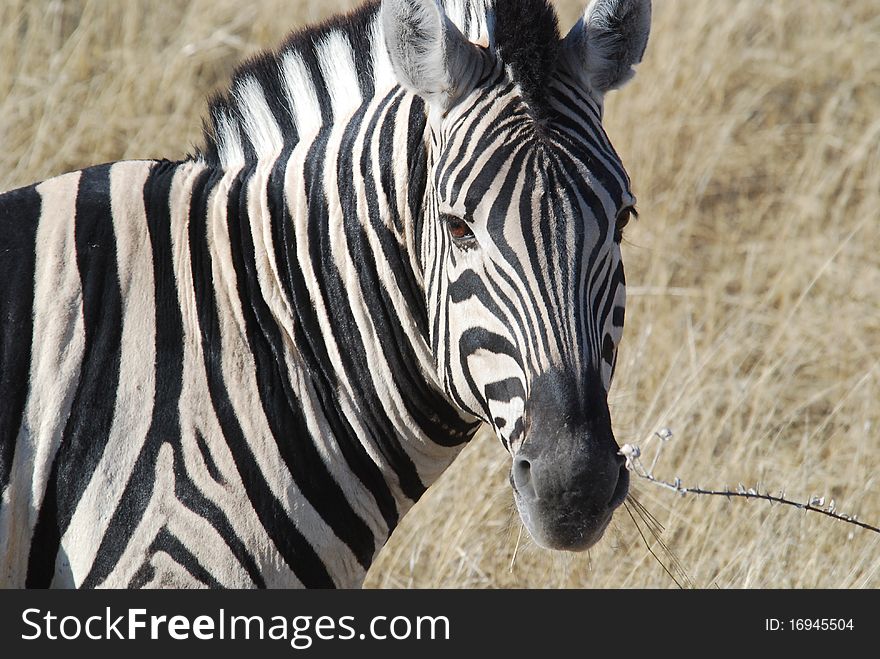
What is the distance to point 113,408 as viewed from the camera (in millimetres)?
2914

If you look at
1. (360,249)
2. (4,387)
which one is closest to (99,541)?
(4,387)

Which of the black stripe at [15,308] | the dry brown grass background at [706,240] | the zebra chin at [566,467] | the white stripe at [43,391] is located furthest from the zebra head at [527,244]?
the dry brown grass background at [706,240]

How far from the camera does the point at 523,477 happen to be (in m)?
2.68

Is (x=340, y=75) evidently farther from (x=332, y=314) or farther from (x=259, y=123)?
(x=332, y=314)

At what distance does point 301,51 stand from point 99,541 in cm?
158

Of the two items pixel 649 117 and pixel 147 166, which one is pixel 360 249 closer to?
pixel 147 166

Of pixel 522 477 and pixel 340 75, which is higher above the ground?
pixel 340 75

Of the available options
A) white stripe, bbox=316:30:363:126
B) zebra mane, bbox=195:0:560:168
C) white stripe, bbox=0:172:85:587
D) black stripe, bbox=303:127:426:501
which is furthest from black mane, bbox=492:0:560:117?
white stripe, bbox=0:172:85:587

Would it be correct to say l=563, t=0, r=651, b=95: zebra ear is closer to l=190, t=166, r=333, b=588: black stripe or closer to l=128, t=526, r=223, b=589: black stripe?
l=190, t=166, r=333, b=588: black stripe

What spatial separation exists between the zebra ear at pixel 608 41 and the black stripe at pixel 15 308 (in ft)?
5.31

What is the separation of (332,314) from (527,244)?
699 mm

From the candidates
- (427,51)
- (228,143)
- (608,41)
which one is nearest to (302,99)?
(228,143)
